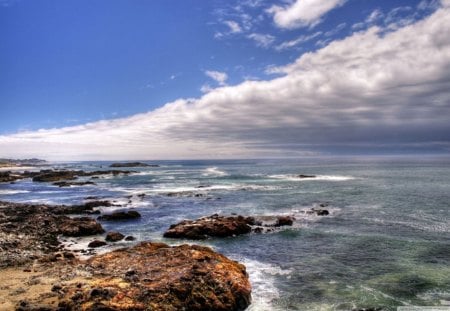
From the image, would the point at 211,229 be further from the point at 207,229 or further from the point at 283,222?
the point at 283,222

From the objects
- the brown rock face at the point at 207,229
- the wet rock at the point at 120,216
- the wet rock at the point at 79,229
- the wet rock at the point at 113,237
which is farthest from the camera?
the wet rock at the point at 120,216

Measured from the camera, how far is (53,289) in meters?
20.1

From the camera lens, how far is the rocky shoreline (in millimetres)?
18375

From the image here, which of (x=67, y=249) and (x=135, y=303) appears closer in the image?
(x=135, y=303)

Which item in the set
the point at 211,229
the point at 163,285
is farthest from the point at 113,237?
the point at 163,285

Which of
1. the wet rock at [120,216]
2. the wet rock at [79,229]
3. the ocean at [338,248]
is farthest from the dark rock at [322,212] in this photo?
the wet rock at [79,229]

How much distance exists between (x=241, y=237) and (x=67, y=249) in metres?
16.6

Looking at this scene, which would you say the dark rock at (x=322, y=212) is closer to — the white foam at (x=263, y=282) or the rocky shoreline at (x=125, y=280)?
the white foam at (x=263, y=282)

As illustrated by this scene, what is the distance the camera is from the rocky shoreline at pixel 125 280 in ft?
60.3

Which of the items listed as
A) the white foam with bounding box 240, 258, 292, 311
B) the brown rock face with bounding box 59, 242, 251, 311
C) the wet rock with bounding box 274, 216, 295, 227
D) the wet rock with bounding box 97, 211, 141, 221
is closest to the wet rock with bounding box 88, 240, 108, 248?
the brown rock face with bounding box 59, 242, 251, 311

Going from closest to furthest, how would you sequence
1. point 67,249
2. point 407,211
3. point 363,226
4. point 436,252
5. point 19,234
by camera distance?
point 436,252 → point 67,249 → point 19,234 → point 363,226 → point 407,211

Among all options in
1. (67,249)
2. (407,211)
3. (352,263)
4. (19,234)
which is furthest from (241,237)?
(407,211)

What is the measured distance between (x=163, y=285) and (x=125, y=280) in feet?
7.84

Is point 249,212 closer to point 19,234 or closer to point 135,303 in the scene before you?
point 19,234
